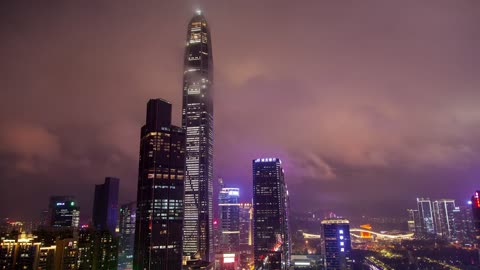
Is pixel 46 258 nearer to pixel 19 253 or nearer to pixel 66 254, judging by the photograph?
pixel 66 254

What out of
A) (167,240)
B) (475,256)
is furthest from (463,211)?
(167,240)

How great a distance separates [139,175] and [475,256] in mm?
106266

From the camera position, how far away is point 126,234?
138m

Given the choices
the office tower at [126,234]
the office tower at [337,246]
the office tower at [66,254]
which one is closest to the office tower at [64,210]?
the office tower at [126,234]

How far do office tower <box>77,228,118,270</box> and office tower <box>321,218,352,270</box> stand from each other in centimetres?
7108

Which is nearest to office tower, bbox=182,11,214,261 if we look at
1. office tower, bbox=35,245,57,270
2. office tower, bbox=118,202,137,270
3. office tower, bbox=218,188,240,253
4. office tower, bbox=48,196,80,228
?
office tower, bbox=118,202,137,270

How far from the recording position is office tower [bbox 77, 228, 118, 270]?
65875 millimetres

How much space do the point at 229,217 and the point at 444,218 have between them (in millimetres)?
111479

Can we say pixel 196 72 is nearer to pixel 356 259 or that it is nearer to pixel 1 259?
pixel 356 259

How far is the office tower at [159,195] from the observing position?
75.9 m

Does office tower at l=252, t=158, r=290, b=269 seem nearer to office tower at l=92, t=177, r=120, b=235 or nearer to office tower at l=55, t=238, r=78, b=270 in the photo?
office tower at l=92, t=177, r=120, b=235

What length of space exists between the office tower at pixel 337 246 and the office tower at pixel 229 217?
62.5m

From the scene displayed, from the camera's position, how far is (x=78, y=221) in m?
131

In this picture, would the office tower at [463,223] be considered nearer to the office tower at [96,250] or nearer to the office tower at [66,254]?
the office tower at [96,250]
